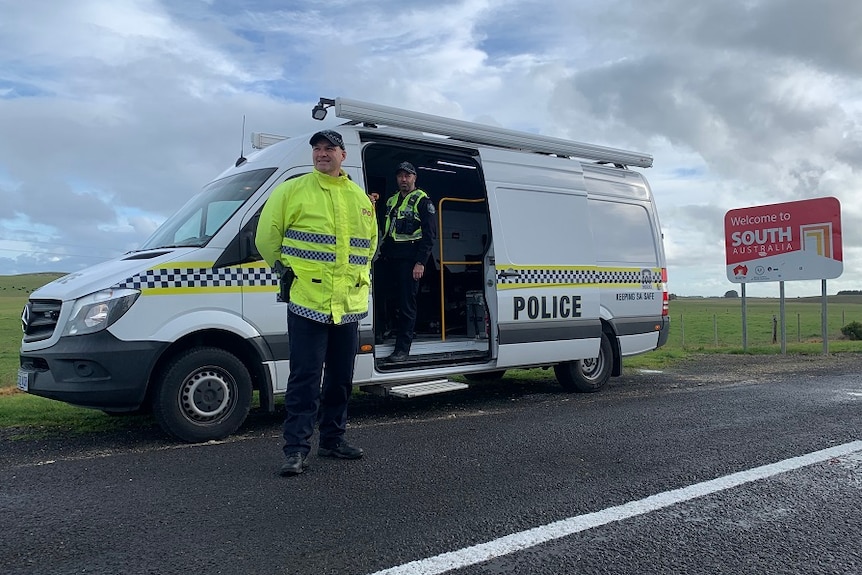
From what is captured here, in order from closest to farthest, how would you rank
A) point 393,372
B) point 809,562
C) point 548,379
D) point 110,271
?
point 809,562, point 110,271, point 393,372, point 548,379

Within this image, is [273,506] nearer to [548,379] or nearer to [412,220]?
[412,220]

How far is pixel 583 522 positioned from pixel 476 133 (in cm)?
466

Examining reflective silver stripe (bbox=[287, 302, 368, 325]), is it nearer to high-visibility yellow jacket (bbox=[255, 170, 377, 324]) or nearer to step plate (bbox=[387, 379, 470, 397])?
high-visibility yellow jacket (bbox=[255, 170, 377, 324])

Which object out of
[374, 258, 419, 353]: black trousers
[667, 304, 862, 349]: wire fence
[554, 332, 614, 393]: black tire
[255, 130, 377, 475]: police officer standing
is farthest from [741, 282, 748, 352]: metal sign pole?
[255, 130, 377, 475]: police officer standing

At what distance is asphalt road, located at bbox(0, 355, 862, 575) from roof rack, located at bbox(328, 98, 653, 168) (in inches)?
108

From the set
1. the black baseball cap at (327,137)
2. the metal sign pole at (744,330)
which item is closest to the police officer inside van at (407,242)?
the black baseball cap at (327,137)

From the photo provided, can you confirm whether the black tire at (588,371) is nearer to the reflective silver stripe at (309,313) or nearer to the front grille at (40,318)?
the reflective silver stripe at (309,313)

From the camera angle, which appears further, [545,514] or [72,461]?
[72,461]

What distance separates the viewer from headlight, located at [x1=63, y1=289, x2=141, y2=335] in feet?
16.0

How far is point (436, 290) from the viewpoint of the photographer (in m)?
8.68

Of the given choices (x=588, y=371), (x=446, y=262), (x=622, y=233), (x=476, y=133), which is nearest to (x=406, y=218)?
(x=476, y=133)

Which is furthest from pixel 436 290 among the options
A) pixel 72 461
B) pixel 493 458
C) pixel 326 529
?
pixel 326 529

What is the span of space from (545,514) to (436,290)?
5422mm

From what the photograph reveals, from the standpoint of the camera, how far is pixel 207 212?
5785 mm
